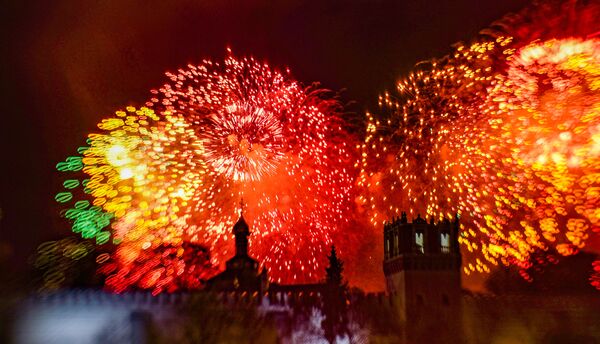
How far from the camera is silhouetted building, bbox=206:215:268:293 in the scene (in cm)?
3691

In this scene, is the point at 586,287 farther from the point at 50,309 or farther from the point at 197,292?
the point at 50,309

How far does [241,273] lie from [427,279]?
1015cm

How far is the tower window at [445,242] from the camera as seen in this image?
121ft

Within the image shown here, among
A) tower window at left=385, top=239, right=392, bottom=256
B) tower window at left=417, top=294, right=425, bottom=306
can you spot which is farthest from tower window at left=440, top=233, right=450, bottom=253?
tower window at left=385, top=239, right=392, bottom=256

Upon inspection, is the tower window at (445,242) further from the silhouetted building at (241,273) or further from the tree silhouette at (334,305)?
the silhouetted building at (241,273)

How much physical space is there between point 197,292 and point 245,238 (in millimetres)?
4126

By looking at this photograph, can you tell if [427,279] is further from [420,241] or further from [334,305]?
[334,305]

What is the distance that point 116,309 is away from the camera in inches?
1388

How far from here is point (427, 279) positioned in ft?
119

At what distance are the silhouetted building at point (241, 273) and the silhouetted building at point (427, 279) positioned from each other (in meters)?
7.35

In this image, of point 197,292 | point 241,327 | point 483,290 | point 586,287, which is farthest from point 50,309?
point 586,287

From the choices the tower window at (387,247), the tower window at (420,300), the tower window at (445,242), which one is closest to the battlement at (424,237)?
the tower window at (445,242)

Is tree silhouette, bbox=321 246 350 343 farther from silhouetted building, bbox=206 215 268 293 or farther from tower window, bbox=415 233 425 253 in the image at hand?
tower window, bbox=415 233 425 253

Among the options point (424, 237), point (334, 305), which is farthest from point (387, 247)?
point (334, 305)
